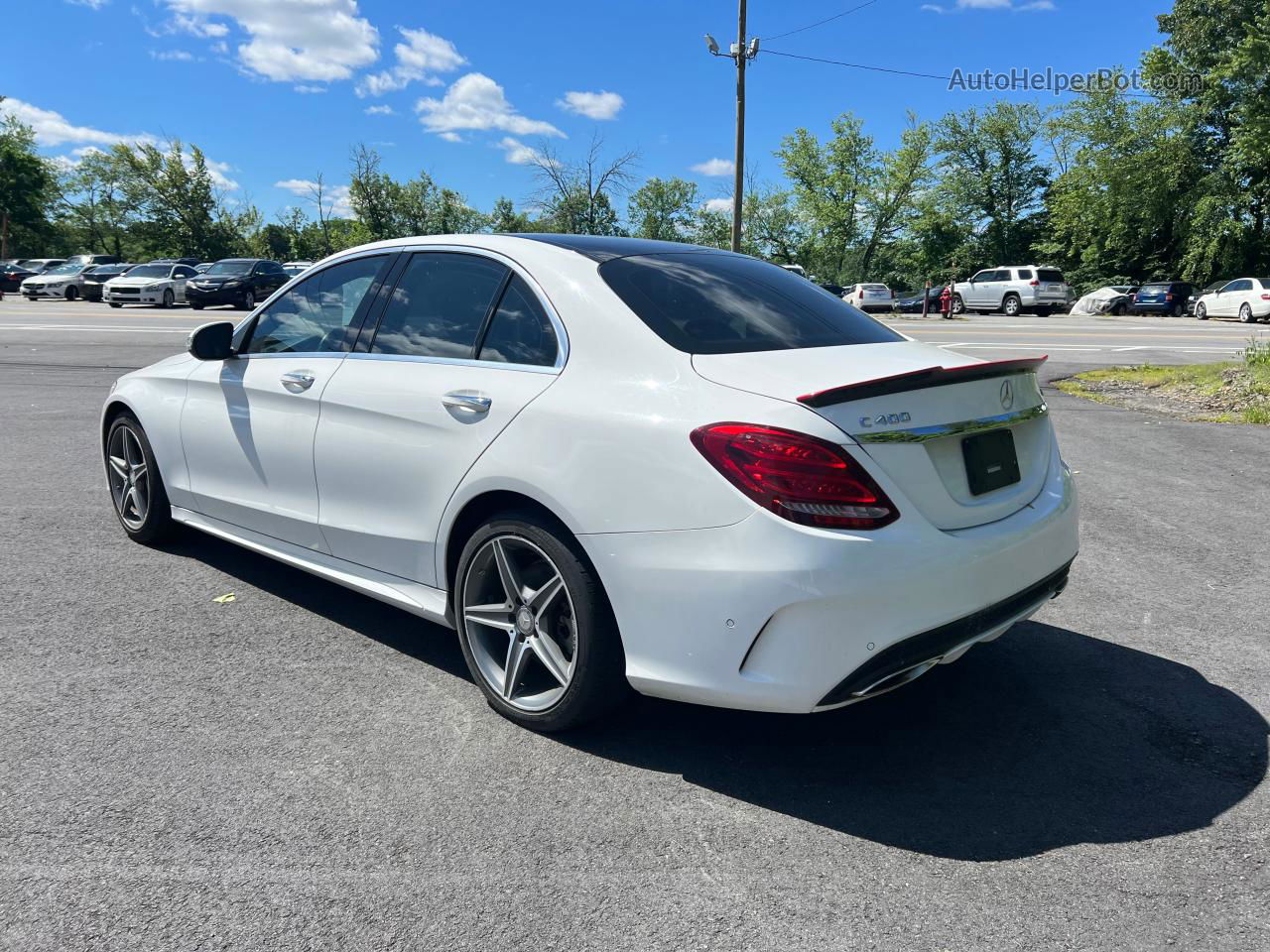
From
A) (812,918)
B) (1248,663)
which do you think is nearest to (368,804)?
(812,918)

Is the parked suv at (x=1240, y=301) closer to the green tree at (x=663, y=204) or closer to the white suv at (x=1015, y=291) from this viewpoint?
the white suv at (x=1015, y=291)

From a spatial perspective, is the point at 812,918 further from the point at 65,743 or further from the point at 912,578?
the point at 65,743

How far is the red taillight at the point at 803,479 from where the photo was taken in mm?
2488

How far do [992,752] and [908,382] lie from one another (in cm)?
125

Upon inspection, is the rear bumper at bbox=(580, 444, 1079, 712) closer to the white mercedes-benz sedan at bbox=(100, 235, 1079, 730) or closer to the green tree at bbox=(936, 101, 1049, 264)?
the white mercedes-benz sedan at bbox=(100, 235, 1079, 730)

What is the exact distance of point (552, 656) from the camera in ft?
10.00

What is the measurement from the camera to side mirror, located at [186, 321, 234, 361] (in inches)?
171

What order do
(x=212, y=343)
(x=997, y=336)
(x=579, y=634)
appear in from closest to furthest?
(x=579, y=634) → (x=212, y=343) → (x=997, y=336)

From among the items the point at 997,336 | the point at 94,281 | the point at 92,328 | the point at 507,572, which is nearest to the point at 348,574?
the point at 507,572

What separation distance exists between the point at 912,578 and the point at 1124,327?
27.8 meters

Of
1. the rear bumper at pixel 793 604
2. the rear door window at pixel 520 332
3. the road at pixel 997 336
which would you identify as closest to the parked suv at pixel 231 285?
the road at pixel 997 336

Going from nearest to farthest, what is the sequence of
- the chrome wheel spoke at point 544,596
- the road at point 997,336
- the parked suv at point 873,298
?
the chrome wheel spoke at point 544,596
the road at point 997,336
the parked suv at point 873,298

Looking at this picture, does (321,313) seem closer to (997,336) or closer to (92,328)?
(92,328)

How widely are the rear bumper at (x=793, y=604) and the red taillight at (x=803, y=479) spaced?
0.04 metres
